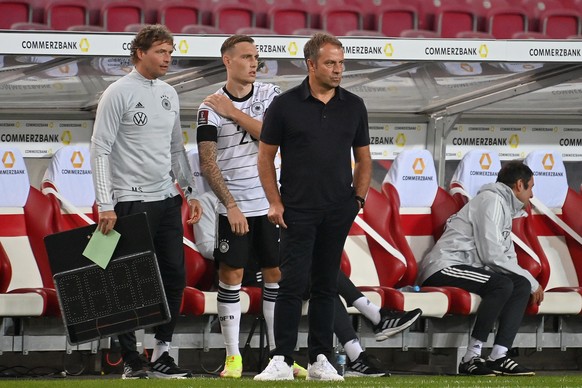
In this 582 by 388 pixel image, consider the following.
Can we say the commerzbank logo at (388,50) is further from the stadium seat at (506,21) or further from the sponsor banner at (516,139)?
the stadium seat at (506,21)

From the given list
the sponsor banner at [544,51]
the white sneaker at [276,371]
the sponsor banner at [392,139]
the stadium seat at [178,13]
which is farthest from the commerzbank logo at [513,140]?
the white sneaker at [276,371]

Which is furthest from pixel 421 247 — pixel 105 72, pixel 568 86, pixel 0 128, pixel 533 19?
pixel 533 19

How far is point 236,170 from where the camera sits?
246 inches

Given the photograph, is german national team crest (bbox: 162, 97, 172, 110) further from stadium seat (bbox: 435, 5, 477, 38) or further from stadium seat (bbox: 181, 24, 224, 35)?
stadium seat (bbox: 435, 5, 477, 38)

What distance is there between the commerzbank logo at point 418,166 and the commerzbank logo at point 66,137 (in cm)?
238

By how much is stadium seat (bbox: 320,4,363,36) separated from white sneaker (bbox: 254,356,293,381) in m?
5.33

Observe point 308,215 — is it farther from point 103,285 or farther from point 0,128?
point 0,128

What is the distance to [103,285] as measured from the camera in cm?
596

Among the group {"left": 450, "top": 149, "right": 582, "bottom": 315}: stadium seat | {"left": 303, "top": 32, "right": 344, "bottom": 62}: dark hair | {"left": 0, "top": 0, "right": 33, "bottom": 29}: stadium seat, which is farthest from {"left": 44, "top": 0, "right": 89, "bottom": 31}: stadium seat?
{"left": 303, "top": 32, "right": 344, "bottom": 62}: dark hair

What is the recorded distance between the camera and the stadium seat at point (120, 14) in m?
9.83

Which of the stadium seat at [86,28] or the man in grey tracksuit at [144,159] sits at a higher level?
the stadium seat at [86,28]

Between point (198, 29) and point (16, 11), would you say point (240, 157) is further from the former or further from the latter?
point (16, 11)

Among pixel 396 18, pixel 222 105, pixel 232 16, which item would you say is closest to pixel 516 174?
pixel 222 105

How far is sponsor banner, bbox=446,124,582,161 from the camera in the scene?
29.6 feet
